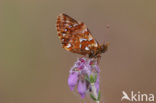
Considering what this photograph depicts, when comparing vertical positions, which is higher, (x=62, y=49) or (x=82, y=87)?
(x=62, y=49)

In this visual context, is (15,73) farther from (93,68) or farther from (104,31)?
(93,68)

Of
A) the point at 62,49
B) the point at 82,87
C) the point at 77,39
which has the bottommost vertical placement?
the point at 82,87

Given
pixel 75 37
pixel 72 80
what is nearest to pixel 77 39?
pixel 75 37

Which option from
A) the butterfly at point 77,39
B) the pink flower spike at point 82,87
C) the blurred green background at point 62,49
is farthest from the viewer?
the blurred green background at point 62,49

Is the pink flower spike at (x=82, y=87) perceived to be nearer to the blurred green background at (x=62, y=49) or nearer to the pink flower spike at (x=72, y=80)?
the pink flower spike at (x=72, y=80)

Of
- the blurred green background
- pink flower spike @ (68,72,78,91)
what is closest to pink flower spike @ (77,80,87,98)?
pink flower spike @ (68,72,78,91)

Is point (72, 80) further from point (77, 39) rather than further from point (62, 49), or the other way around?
point (62, 49)

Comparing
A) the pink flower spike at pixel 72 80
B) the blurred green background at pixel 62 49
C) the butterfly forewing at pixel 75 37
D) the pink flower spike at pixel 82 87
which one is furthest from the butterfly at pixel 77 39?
the blurred green background at pixel 62 49
